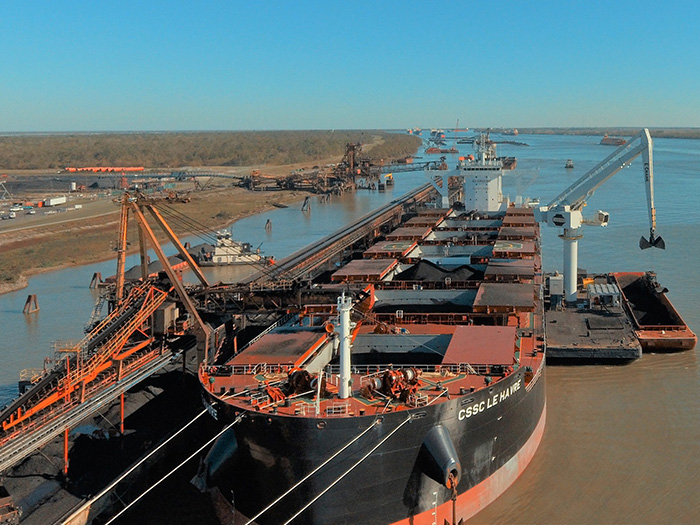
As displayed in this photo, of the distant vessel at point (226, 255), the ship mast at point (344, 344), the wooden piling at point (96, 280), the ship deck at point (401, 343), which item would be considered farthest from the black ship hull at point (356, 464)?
the distant vessel at point (226, 255)

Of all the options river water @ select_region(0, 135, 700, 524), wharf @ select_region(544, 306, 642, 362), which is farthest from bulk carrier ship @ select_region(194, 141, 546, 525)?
wharf @ select_region(544, 306, 642, 362)

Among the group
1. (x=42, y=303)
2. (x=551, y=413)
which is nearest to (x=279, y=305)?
(x=551, y=413)

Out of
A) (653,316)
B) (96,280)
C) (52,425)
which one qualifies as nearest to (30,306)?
(96,280)

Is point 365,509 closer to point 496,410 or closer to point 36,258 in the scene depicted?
point 496,410

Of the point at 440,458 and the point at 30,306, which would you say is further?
the point at 30,306

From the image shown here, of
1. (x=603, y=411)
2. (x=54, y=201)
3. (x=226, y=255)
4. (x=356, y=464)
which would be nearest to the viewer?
(x=356, y=464)

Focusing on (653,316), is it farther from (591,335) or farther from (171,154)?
(171,154)

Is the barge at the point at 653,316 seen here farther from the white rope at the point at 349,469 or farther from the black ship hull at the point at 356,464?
the white rope at the point at 349,469
